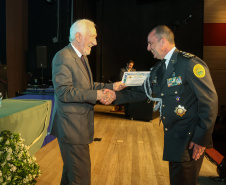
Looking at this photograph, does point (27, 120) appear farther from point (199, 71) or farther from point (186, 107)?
point (199, 71)

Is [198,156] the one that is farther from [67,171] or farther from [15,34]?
[15,34]

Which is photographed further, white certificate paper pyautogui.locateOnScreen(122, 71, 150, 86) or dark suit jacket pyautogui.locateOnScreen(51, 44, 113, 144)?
white certificate paper pyautogui.locateOnScreen(122, 71, 150, 86)

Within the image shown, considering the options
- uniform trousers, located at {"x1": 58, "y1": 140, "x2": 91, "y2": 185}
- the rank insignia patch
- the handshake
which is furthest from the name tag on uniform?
uniform trousers, located at {"x1": 58, "y1": 140, "x2": 91, "y2": 185}

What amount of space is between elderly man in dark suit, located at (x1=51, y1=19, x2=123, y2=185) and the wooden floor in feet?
3.16

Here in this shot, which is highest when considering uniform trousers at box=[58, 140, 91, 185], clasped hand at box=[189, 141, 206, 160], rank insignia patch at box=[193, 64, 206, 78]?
rank insignia patch at box=[193, 64, 206, 78]

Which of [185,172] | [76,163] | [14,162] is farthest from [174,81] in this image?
[14,162]

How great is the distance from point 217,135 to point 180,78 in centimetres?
451

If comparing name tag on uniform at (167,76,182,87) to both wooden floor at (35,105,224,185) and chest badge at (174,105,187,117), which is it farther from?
wooden floor at (35,105,224,185)

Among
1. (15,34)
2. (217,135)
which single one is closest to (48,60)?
(15,34)

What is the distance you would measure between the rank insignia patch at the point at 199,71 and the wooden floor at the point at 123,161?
5.31 feet

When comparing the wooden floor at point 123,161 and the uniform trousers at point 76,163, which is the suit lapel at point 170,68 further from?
the wooden floor at point 123,161

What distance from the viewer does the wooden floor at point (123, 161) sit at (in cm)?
271

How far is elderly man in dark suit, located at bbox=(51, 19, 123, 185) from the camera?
167cm

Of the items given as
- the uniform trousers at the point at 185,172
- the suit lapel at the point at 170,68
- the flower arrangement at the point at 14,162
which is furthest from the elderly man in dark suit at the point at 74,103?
the uniform trousers at the point at 185,172
